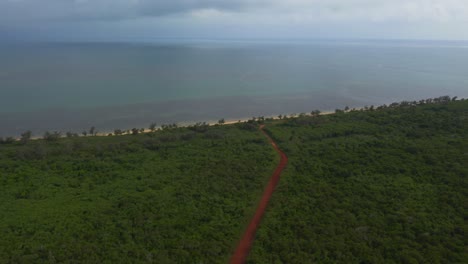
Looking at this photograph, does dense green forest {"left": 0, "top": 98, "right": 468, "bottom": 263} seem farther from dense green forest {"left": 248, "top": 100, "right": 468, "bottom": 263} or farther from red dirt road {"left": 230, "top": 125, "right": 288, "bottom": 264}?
red dirt road {"left": 230, "top": 125, "right": 288, "bottom": 264}

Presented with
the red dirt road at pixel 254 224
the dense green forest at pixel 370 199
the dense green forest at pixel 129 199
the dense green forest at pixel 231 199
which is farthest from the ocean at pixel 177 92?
the red dirt road at pixel 254 224

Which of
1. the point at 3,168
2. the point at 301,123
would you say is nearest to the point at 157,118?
the point at 301,123

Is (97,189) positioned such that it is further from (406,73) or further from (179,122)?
(406,73)

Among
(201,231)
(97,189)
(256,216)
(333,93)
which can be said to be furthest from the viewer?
(333,93)

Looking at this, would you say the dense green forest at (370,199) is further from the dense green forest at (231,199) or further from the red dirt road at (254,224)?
the red dirt road at (254,224)

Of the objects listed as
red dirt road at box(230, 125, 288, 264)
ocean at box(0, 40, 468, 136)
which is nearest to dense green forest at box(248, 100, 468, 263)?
red dirt road at box(230, 125, 288, 264)

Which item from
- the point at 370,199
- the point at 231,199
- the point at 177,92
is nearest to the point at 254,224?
the point at 231,199

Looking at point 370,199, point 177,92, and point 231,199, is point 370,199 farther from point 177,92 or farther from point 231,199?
point 177,92
